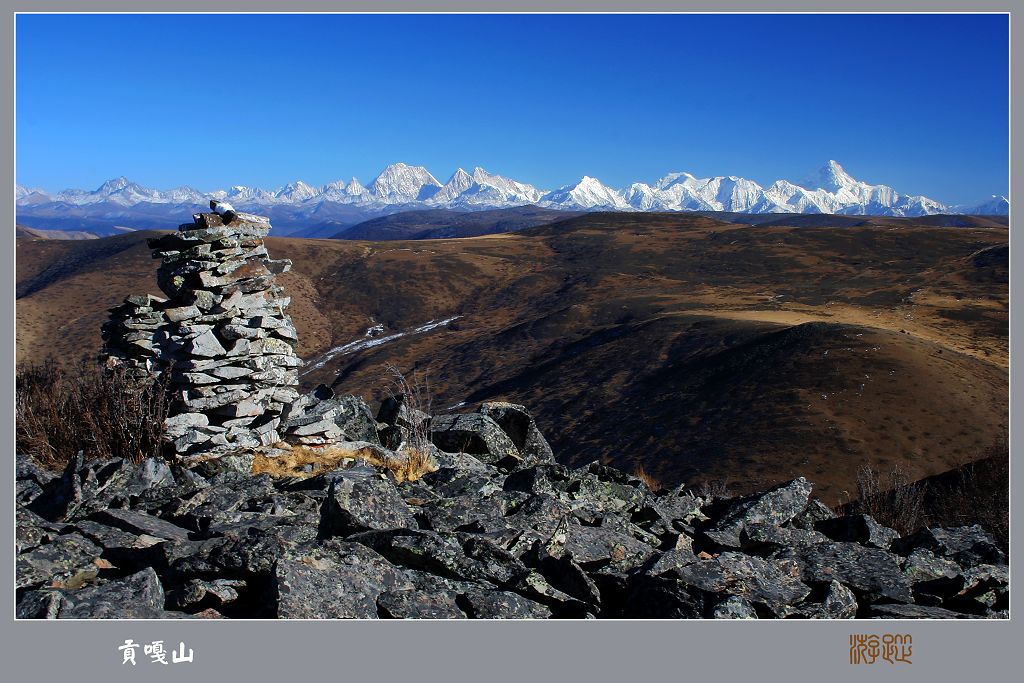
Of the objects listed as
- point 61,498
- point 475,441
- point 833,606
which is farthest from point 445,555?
point 475,441

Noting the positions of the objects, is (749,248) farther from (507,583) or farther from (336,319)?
(507,583)

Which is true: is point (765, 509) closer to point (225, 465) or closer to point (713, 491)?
point (225, 465)

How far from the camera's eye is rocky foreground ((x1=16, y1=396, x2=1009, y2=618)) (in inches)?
211

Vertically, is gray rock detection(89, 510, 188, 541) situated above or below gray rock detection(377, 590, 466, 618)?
above

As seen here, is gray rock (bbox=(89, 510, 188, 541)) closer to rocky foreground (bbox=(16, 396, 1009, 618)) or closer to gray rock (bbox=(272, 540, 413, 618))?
rocky foreground (bbox=(16, 396, 1009, 618))

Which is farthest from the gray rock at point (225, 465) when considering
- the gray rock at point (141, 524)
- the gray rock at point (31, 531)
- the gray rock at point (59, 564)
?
the gray rock at point (59, 564)

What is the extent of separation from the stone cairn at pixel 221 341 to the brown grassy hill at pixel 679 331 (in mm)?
24691

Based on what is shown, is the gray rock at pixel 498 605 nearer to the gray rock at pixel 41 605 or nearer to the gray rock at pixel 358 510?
the gray rock at pixel 358 510

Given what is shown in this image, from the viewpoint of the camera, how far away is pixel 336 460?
31.6 ft

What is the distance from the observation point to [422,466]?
31.9ft

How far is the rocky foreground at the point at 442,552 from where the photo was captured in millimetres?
5348

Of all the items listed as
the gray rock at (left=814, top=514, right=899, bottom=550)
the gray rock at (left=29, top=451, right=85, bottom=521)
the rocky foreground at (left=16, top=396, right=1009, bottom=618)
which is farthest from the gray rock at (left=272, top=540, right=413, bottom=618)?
the gray rock at (left=814, top=514, right=899, bottom=550)

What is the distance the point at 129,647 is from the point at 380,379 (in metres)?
66.9

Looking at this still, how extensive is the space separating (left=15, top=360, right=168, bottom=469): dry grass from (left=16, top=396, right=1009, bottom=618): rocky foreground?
2.39 ft
